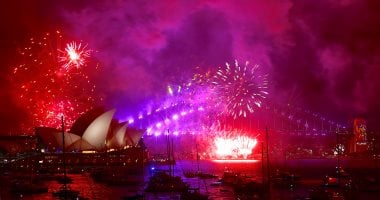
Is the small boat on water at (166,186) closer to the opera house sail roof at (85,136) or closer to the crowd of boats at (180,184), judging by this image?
the crowd of boats at (180,184)

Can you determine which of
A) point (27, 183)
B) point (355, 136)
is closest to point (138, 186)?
point (27, 183)

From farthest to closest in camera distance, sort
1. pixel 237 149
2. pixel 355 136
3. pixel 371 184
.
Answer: pixel 355 136 < pixel 237 149 < pixel 371 184

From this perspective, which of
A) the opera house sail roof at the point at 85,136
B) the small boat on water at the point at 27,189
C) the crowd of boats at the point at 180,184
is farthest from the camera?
the opera house sail roof at the point at 85,136

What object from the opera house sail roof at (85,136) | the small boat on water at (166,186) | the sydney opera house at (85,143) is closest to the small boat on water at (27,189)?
the small boat on water at (166,186)

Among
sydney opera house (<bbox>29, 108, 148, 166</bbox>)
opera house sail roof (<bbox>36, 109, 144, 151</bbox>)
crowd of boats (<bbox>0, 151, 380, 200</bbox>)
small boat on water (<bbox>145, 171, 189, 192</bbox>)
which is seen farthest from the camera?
opera house sail roof (<bbox>36, 109, 144, 151</bbox>)

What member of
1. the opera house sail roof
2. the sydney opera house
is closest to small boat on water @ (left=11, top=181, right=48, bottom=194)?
the sydney opera house

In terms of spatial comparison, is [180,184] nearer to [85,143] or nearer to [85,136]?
[85,136]

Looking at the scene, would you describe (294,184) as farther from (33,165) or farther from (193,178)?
(33,165)

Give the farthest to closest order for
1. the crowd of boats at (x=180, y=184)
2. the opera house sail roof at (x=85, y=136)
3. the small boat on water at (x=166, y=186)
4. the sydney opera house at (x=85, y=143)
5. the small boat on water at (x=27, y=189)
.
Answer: the opera house sail roof at (x=85, y=136)
the sydney opera house at (x=85, y=143)
the small boat on water at (x=166, y=186)
the small boat on water at (x=27, y=189)
the crowd of boats at (x=180, y=184)

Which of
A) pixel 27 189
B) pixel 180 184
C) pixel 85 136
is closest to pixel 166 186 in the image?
pixel 180 184

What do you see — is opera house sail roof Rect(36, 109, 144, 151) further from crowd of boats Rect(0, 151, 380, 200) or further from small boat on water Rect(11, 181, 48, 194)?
small boat on water Rect(11, 181, 48, 194)

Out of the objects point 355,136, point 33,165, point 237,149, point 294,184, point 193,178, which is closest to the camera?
point 294,184
